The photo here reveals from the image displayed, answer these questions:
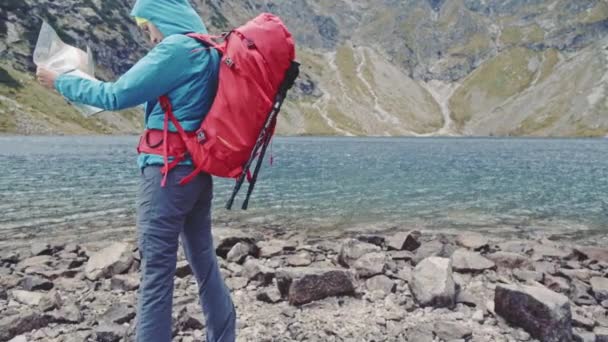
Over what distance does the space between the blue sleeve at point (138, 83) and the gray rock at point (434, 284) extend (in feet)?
21.9

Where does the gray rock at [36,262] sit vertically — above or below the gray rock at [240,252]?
below

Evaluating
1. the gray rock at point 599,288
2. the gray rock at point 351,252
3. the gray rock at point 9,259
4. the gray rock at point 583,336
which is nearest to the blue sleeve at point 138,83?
the gray rock at point 583,336

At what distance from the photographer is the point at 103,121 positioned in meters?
184

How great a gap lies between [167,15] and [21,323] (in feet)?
19.4

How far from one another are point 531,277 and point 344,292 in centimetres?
529

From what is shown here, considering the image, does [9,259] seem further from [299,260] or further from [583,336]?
[583,336]

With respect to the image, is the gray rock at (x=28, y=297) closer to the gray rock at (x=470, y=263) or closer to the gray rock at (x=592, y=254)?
the gray rock at (x=470, y=263)

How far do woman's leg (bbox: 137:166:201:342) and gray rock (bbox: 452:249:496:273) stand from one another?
8.55 metres

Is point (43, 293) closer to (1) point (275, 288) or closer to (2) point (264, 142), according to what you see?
(1) point (275, 288)

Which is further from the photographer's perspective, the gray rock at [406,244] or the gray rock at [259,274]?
the gray rock at [406,244]

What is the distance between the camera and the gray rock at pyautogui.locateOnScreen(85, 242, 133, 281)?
1131 centimetres

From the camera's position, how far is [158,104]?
4887mm

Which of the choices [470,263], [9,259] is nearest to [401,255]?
[470,263]

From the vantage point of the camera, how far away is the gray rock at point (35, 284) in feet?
34.0
